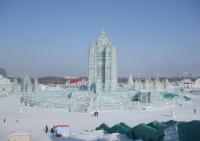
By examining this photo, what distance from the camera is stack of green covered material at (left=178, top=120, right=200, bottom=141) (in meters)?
14.2

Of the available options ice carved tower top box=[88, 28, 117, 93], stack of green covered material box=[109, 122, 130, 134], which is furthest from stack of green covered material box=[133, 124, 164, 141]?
ice carved tower top box=[88, 28, 117, 93]

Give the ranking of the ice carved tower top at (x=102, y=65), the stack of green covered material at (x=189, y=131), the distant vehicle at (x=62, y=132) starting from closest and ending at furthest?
the stack of green covered material at (x=189, y=131) → the distant vehicle at (x=62, y=132) → the ice carved tower top at (x=102, y=65)

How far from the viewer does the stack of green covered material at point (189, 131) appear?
14.2m

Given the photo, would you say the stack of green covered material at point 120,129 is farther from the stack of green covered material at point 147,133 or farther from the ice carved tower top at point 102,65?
the ice carved tower top at point 102,65

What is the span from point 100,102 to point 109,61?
40.0ft

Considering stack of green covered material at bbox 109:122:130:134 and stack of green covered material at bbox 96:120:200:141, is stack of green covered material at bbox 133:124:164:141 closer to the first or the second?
stack of green covered material at bbox 96:120:200:141

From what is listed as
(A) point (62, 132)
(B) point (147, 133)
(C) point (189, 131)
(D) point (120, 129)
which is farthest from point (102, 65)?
(C) point (189, 131)

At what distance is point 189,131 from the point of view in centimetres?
1433

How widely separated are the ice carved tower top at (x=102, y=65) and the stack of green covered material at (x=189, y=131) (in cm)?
3590

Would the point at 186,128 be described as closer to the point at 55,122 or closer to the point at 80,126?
the point at 80,126

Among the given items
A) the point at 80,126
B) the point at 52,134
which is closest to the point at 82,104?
the point at 80,126

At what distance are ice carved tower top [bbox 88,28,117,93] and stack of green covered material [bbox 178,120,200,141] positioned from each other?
3590 centimetres

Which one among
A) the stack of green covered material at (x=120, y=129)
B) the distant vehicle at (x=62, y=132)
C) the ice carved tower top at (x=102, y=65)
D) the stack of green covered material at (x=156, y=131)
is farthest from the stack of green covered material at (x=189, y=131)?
the ice carved tower top at (x=102, y=65)

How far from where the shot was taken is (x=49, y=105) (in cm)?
4275
